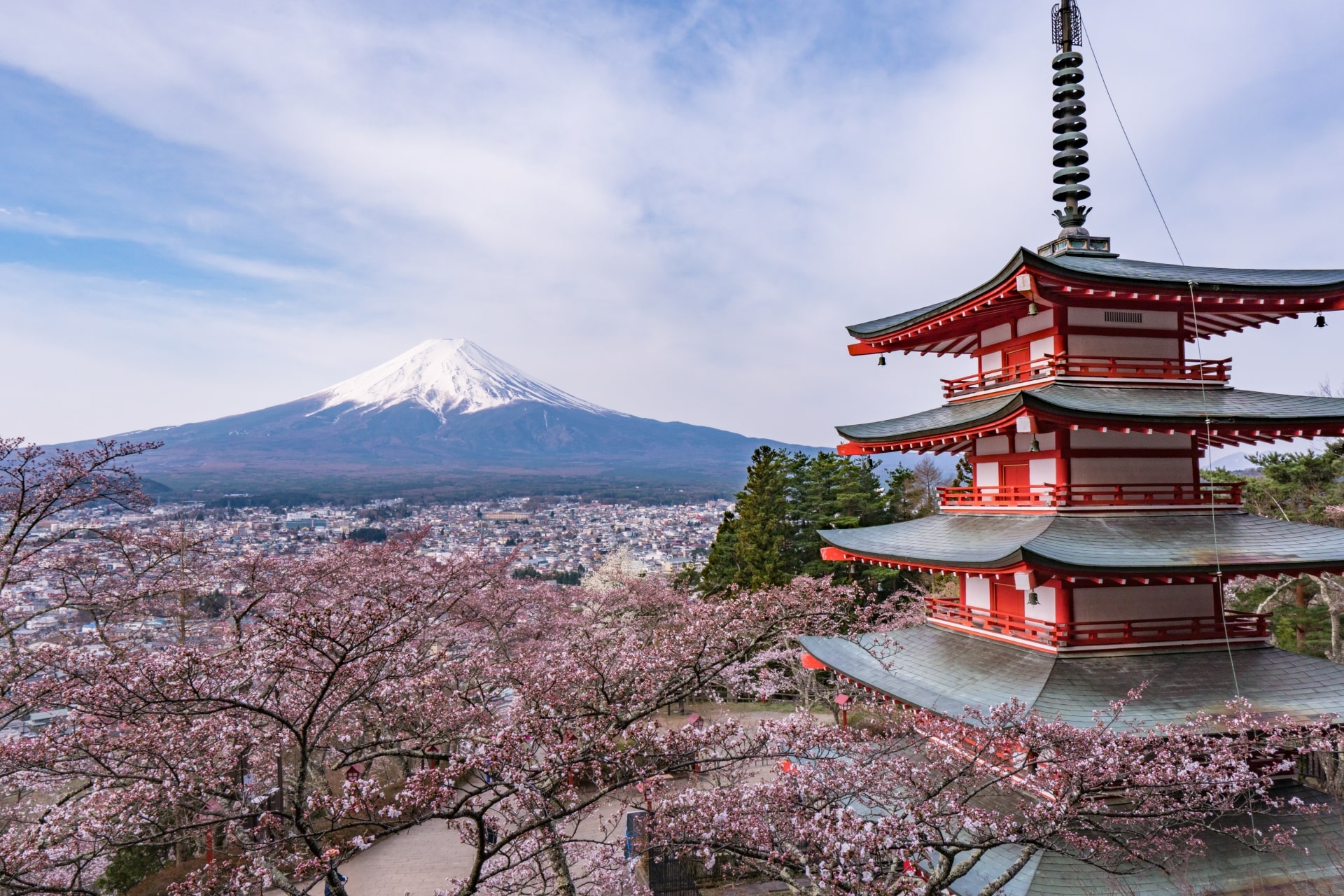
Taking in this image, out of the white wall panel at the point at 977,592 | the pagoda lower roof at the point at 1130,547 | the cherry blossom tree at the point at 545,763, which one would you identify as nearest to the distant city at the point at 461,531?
the cherry blossom tree at the point at 545,763

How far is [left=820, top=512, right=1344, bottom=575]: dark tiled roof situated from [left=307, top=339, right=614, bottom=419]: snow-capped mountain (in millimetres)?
132059

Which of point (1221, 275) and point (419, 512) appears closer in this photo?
point (1221, 275)

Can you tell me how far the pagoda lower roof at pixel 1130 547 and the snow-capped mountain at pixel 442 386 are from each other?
132008 millimetres

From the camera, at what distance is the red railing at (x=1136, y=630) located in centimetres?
744

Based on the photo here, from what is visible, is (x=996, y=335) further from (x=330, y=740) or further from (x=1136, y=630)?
(x=330, y=740)

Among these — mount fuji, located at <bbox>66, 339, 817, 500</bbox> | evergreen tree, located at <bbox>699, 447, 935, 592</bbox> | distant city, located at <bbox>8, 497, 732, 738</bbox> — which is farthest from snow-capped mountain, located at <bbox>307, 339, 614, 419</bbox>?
evergreen tree, located at <bbox>699, 447, 935, 592</bbox>

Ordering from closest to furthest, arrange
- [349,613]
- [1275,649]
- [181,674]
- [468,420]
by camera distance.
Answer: [181,674] < [349,613] < [1275,649] < [468,420]

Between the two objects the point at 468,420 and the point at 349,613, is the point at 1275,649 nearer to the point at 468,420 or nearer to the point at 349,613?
the point at 349,613

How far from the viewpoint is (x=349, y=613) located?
556 centimetres

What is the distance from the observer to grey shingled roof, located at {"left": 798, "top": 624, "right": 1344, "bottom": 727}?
259 inches

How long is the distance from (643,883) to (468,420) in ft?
426

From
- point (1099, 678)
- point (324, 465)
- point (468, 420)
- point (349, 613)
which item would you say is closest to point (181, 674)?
point (349, 613)

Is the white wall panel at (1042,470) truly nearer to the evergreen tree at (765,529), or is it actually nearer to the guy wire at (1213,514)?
the guy wire at (1213,514)

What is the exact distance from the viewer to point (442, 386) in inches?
5453
